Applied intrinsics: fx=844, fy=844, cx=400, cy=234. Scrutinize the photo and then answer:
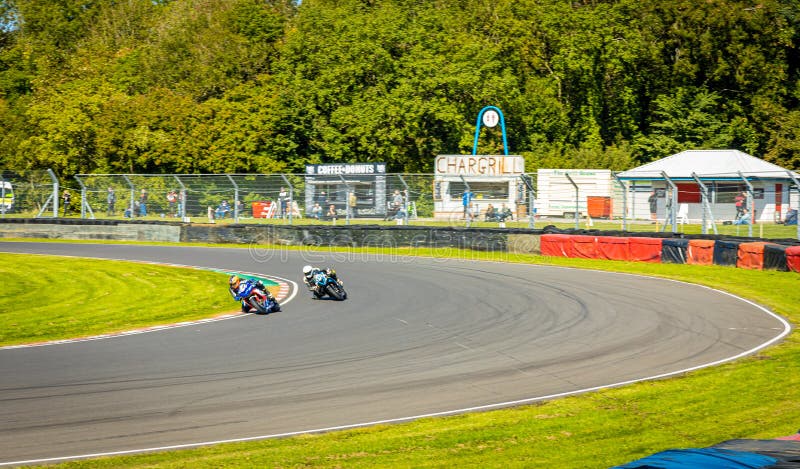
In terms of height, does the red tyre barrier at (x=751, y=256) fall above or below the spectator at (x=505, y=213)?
below

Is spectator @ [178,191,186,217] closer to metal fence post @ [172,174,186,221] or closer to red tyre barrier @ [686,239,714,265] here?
metal fence post @ [172,174,186,221]

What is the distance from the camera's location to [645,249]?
26.3m

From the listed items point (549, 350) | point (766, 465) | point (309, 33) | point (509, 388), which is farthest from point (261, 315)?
point (309, 33)

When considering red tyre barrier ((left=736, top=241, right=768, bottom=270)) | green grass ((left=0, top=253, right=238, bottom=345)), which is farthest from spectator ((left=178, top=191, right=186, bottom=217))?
red tyre barrier ((left=736, top=241, right=768, bottom=270))

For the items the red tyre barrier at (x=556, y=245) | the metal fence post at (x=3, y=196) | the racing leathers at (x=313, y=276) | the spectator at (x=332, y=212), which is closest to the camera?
the racing leathers at (x=313, y=276)

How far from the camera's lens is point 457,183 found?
3278 centimetres

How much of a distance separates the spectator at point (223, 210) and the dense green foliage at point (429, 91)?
1800 centimetres

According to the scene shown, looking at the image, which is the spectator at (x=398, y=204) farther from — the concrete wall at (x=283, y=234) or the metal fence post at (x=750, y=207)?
the metal fence post at (x=750, y=207)

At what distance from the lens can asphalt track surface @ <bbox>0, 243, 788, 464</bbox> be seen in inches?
353

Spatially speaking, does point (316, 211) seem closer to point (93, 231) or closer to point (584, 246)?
point (93, 231)

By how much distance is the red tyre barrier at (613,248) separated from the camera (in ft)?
87.8

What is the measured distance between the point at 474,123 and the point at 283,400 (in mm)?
46686

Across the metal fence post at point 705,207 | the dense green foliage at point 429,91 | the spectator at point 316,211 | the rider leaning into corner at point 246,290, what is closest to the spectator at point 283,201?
the spectator at point 316,211

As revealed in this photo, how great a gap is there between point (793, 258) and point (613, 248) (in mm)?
5870
